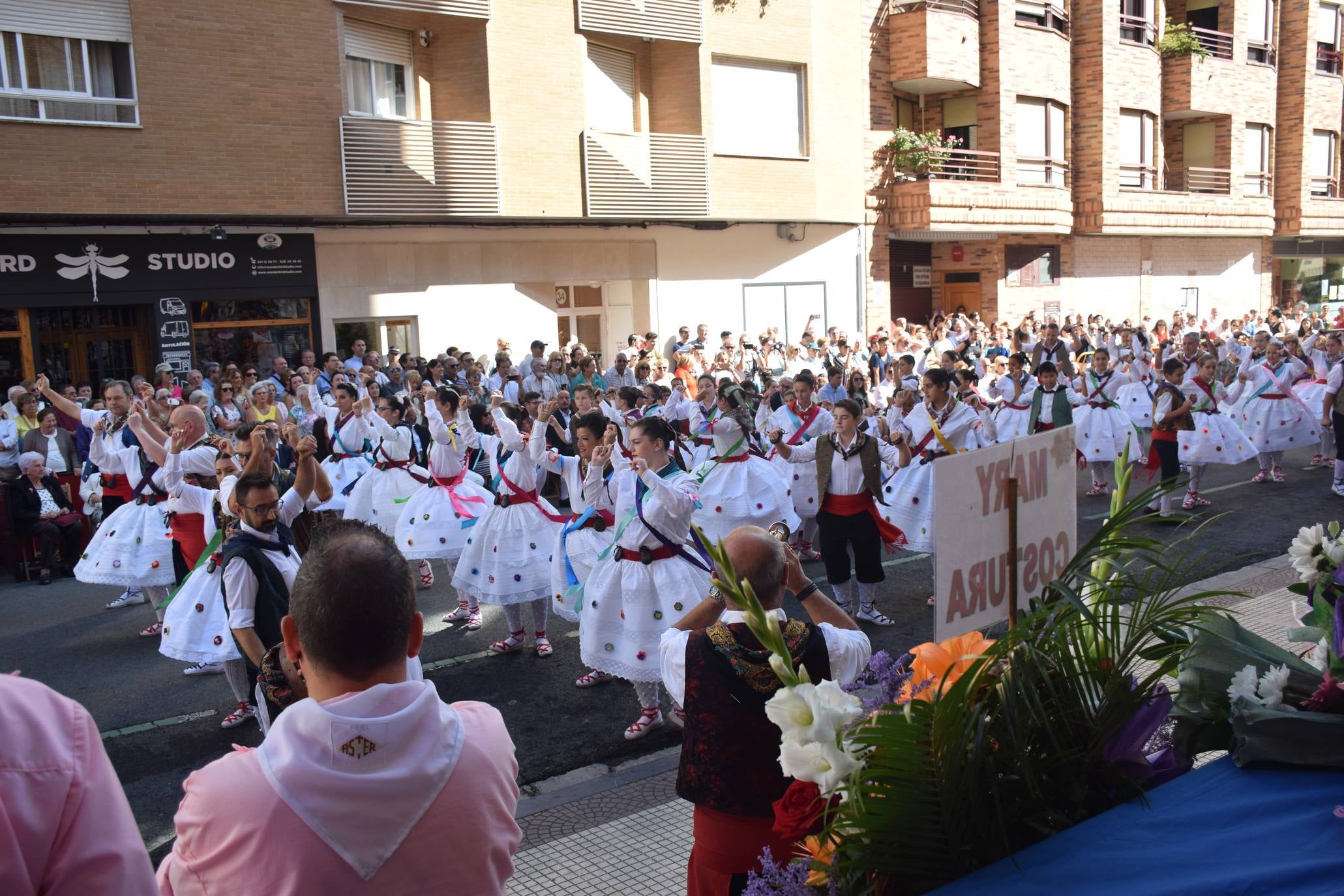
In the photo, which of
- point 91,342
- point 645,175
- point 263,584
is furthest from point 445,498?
point 645,175

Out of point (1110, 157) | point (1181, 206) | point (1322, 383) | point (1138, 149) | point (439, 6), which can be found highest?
point (439, 6)

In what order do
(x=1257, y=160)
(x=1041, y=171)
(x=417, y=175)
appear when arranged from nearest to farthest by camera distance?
(x=417, y=175)
(x=1041, y=171)
(x=1257, y=160)

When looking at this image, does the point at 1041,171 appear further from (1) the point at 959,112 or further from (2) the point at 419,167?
(2) the point at 419,167

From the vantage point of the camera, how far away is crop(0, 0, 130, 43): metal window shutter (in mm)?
15898

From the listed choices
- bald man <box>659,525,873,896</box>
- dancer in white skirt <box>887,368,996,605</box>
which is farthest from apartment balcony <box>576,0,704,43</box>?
bald man <box>659,525,873,896</box>

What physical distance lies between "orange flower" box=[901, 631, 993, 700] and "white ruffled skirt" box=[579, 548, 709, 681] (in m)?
3.84

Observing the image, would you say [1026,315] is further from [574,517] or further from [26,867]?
[26,867]

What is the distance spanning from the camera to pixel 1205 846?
2.43m

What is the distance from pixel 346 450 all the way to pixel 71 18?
9.23 m

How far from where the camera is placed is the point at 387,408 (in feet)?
35.2

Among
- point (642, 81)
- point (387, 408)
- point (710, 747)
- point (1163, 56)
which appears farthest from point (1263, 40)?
point (710, 747)

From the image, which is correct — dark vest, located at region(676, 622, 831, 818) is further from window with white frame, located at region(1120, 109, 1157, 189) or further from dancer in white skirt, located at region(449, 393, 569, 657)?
window with white frame, located at region(1120, 109, 1157, 189)

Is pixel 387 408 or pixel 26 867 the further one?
pixel 387 408

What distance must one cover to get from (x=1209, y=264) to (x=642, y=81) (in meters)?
22.5
